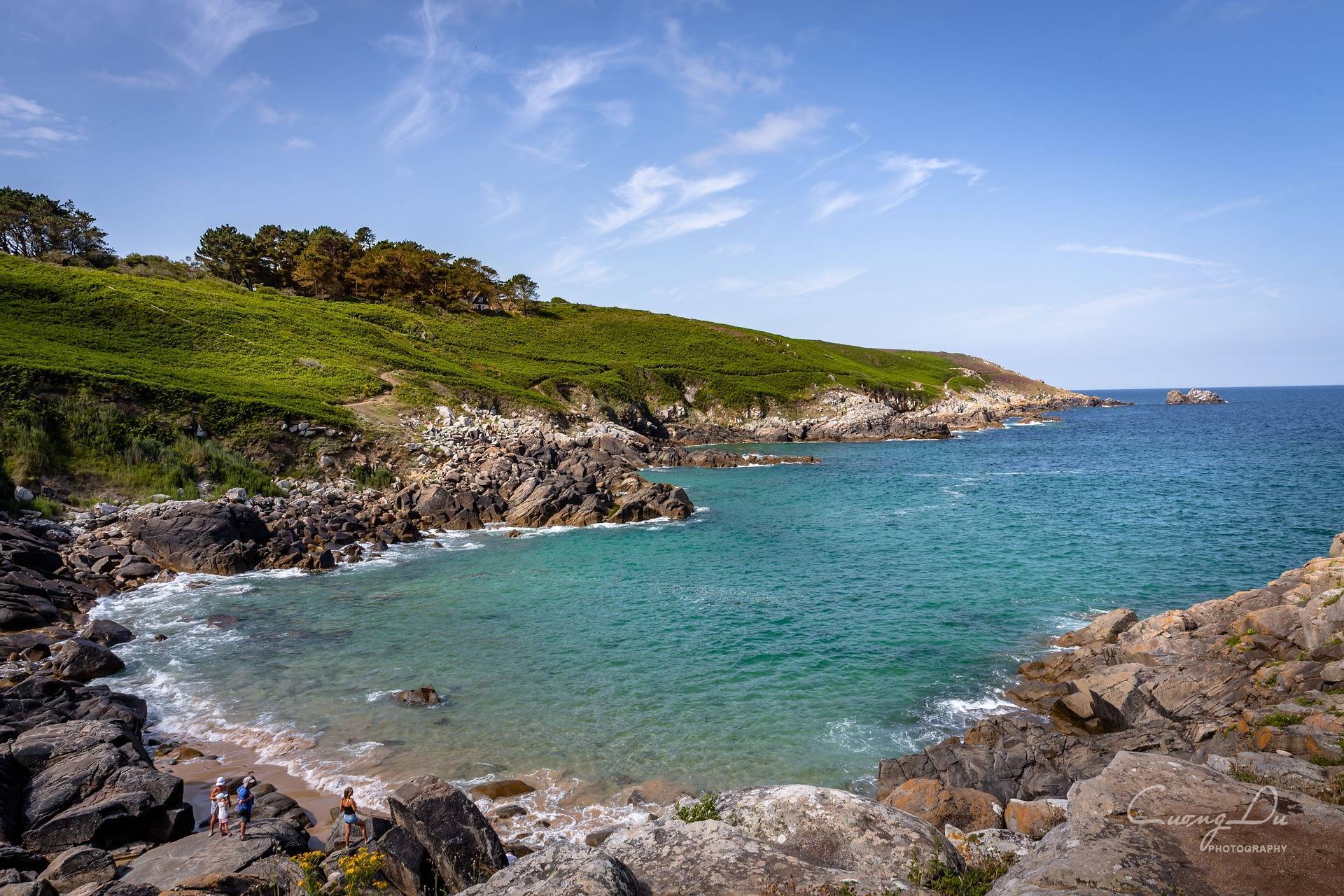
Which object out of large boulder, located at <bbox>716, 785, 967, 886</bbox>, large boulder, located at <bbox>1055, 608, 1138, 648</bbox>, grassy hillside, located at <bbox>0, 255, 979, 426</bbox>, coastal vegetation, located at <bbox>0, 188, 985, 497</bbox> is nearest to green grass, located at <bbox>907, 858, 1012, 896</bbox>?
large boulder, located at <bbox>716, 785, 967, 886</bbox>

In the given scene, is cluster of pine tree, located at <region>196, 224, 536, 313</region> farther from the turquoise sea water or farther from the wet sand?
the wet sand

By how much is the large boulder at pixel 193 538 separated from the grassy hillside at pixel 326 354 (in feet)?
49.0

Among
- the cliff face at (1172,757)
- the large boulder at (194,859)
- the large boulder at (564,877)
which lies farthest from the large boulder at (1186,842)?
the large boulder at (194,859)

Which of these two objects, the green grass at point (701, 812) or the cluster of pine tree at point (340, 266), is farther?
the cluster of pine tree at point (340, 266)

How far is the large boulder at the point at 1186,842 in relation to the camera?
7668 mm

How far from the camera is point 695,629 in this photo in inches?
1073

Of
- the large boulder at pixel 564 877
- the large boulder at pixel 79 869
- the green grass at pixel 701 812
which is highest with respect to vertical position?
the large boulder at pixel 564 877

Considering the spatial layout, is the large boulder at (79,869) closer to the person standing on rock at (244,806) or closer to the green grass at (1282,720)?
the person standing on rock at (244,806)

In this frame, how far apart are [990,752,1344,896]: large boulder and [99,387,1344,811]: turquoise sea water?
770 cm

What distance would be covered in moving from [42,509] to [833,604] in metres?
40.8

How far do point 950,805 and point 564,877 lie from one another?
32.7ft

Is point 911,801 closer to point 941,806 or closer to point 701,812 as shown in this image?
point 941,806

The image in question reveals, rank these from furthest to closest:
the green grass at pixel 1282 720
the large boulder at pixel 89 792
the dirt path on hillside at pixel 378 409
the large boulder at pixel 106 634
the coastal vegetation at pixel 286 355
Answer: the dirt path on hillside at pixel 378 409, the coastal vegetation at pixel 286 355, the large boulder at pixel 106 634, the green grass at pixel 1282 720, the large boulder at pixel 89 792

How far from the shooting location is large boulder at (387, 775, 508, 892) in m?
11.6
